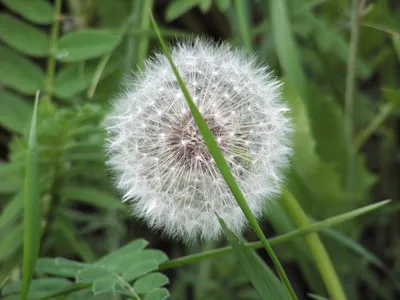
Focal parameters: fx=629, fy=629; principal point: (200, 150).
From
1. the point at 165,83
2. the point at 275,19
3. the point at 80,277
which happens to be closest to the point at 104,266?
the point at 80,277

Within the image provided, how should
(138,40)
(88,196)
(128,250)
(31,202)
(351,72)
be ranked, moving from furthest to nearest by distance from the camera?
(351,72)
(138,40)
(88,196)
(128,250)
(31,202)

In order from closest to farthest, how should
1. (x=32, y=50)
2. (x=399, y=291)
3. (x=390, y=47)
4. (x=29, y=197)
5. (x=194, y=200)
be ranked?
1. (x=29, y=197)
2. (x=194, y=200)
3. (x=32, y=50)
4. (x=399, y=291)
5. (x=390, y=47)

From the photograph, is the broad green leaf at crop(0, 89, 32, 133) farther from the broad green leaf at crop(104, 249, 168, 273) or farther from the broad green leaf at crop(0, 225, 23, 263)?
the broad green leaf at crop(104, 249, 168, 273)

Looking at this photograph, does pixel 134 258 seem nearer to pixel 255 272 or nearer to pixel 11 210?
pixel 255 272

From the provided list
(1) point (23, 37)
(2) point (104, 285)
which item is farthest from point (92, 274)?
(1) point (23, 37)

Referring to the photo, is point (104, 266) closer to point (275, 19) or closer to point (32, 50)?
point (32, 50)

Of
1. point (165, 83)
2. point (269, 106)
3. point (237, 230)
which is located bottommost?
point (237, 230)

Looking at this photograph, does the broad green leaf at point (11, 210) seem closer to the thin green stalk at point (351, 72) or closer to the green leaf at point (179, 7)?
the green leaf at point (179, 7)
